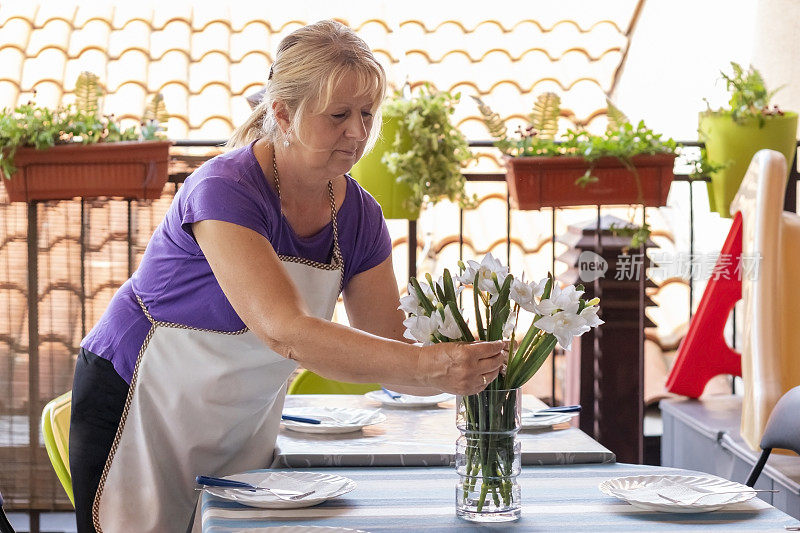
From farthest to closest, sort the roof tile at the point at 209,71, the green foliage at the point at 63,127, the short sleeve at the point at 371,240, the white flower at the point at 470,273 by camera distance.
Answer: the roof tile at the point at 209,71, the green foliage at the point at 63,127, the short sleeve at the point at 371,240, the white flower at the point at 470,273

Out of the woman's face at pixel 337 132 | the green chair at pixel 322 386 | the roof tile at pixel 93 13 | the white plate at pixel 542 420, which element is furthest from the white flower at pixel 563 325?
the roof tile at pixel 93 13

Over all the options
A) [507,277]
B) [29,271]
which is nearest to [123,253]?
[29,271]

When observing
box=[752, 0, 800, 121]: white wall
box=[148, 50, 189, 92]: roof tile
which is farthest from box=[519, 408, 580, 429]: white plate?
box=[148, 50, 189, 92]: roof tile

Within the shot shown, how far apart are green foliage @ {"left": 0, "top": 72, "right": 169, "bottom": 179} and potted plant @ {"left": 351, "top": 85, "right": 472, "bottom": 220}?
72 centimetres

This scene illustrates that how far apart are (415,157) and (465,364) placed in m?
1.88

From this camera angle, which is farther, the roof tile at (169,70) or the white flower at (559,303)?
the roof tile at (169,70)

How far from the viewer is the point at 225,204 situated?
5.17 feet

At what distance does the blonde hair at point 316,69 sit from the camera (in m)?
1.60

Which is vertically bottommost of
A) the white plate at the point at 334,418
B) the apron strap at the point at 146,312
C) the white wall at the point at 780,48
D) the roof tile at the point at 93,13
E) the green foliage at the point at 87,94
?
the white plate at the point at 334,418

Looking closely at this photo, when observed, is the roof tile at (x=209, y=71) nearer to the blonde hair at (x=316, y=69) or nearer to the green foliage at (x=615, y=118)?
the green foliage at (x=615, y=118)

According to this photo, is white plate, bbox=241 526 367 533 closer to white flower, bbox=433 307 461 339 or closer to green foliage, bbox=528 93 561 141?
white flower, bbox=433 307 461 339

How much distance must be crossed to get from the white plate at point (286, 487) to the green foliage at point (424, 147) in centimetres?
169

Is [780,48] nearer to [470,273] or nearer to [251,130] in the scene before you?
[251,130]

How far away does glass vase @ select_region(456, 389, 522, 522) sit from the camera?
1393mm
